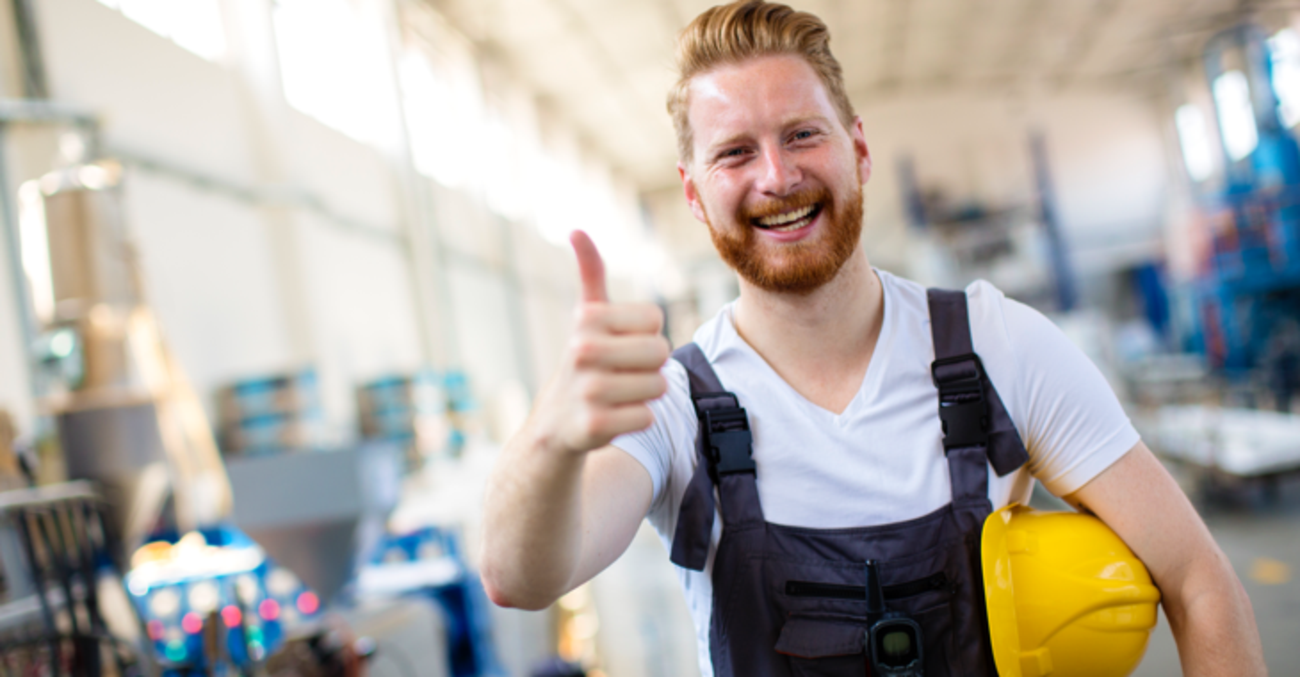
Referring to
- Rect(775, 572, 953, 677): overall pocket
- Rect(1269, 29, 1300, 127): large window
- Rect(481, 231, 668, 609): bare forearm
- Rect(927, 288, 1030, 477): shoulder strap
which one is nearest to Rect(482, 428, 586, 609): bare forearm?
Rect(481, 231, 668, 609): bare forearm

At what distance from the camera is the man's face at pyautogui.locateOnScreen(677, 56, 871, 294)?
3.79 ft

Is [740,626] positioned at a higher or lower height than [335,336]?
lower

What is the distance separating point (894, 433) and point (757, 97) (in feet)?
1.71

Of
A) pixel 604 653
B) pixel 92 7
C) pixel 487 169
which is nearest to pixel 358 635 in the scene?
pixel 604 653

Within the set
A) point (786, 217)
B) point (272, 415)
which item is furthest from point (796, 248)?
point (272, 415)

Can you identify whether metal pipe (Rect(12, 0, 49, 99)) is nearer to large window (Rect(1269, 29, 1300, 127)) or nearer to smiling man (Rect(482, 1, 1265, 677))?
smiling man (Rect(482, 1, 1265, 677))

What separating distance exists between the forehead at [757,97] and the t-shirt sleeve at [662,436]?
363 mm

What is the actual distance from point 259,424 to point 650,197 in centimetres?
1697

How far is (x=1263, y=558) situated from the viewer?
5.25 m

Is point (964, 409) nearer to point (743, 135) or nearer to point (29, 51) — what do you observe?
point (743, 135)

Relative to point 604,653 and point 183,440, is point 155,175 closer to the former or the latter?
point 183,440

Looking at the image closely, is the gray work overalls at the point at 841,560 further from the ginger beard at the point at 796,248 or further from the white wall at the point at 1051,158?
the white wall at the point at 1051,158

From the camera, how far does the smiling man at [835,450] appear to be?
1123 millimetres

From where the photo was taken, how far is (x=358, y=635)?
3.19 m
